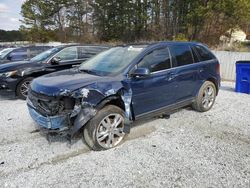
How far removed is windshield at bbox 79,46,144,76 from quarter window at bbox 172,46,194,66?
86 centimetres

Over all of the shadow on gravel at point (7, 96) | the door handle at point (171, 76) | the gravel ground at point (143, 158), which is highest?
the door handle at point (171, 76)

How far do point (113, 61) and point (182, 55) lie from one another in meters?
1.53

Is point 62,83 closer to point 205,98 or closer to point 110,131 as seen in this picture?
point 110,131

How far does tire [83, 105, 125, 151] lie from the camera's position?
3.46 meters

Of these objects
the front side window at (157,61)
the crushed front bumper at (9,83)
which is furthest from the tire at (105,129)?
the crushed front bumper at (9,83)

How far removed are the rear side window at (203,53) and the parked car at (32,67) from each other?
12.7ft

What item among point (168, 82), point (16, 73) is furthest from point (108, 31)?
point (168, 82)

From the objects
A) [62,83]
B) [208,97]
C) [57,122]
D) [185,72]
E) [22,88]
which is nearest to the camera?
[57,122]

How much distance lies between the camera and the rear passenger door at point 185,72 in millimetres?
4616

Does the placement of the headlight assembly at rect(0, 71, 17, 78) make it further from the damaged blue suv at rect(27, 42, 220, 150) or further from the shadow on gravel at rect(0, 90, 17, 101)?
the damaged blue suv at rect(27, 42, 220, 150)

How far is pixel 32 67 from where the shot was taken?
6715 mm

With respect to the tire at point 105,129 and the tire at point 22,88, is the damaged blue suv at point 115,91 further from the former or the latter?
the tire at point 22,88

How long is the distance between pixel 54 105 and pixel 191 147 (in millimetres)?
2246

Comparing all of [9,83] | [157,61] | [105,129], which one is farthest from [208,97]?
[9,83]
